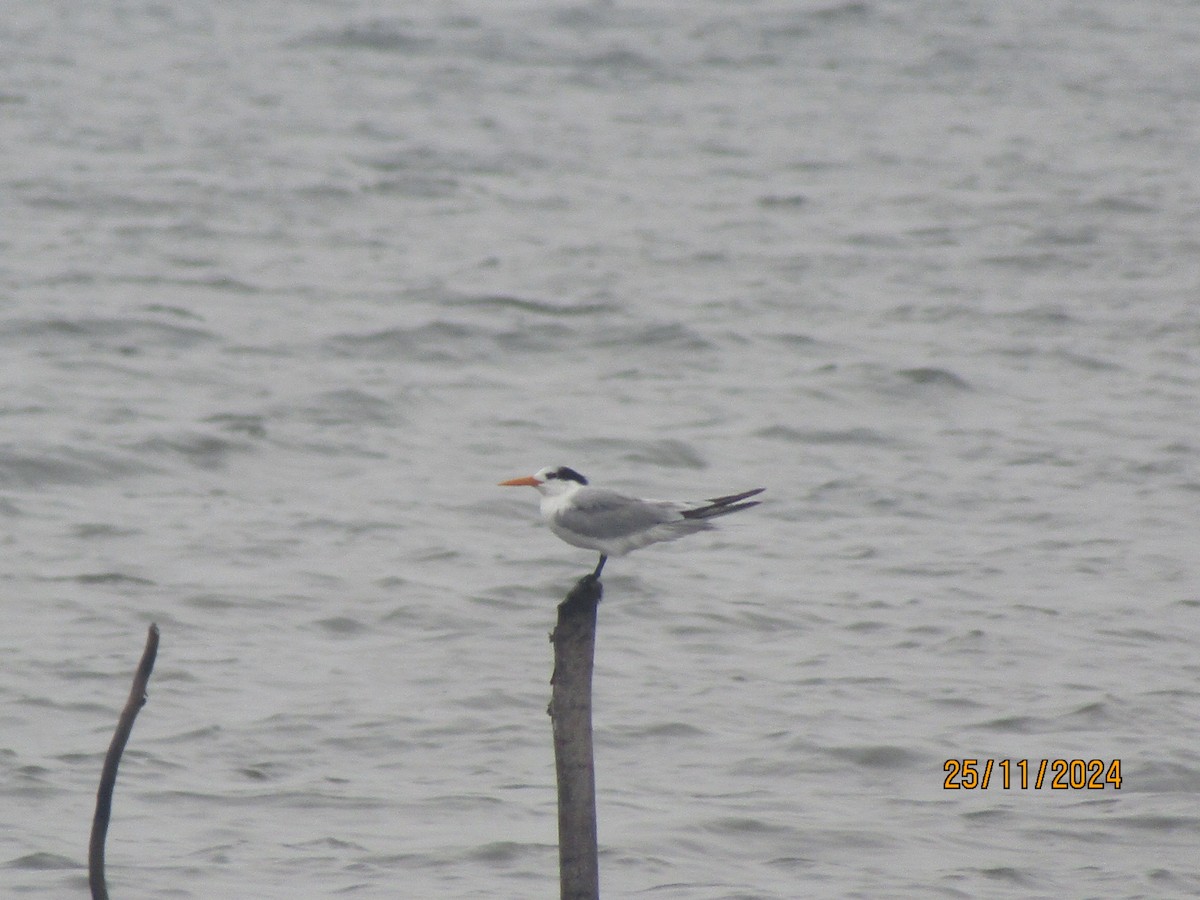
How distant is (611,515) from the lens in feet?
22.7

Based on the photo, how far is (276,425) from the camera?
15172 millimetres

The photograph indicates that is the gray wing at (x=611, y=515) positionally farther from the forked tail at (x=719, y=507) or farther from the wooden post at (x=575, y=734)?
the wooden post at (x=575, y=734)

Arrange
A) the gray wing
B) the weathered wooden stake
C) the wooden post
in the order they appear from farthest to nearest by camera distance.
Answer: the gray wing < the wooden post < the weathered wooden stake

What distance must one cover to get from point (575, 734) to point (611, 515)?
1389mm

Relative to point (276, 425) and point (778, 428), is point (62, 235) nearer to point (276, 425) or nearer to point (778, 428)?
point (276, 425)

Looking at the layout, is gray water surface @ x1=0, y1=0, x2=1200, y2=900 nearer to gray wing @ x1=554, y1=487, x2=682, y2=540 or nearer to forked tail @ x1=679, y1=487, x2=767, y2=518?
gray wing @ x1=554, y1=487, x2=682, y2=540

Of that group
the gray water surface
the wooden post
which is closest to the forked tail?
the wooden post

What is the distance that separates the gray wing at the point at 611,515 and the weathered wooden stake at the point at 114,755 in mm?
2185

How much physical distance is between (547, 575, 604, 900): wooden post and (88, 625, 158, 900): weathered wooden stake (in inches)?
48.5

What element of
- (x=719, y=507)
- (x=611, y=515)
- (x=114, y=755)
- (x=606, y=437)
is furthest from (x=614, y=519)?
Result: (x=606, y=437)

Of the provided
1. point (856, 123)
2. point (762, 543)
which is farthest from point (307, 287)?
point (856, 123)

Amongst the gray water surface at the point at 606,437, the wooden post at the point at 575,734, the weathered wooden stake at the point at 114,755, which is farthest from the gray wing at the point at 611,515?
the weathered wooden stake at the point at 114,755

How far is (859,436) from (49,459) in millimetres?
6312

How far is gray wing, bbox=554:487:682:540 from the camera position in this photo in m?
6.93
